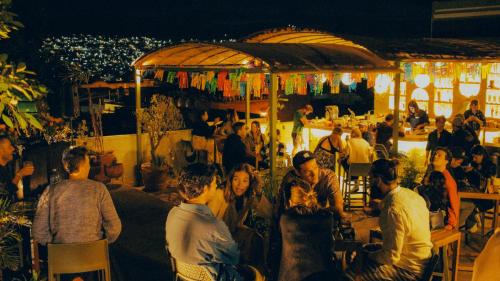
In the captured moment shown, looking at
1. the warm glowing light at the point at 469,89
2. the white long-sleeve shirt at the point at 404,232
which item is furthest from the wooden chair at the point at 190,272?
the warm glowing light at the point at 469,89

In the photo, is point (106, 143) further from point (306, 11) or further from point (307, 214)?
point (306, 11)

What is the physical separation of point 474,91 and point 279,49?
25.2ft

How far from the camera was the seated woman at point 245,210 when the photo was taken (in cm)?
508

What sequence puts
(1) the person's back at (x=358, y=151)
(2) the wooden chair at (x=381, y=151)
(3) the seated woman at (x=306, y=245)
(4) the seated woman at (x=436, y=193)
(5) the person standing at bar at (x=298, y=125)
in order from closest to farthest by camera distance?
(3) the seated woman at (x=306, y=245), (4) the seated woman at (x=436, y=193), (1) the person's back at (x=358, y=151), (2) the wooden chair at (x=381, y=151), (5) the person standing at bar at (x=298, y=125)

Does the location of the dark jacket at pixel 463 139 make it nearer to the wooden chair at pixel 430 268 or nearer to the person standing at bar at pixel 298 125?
the person standing at bar at pixel 298 125

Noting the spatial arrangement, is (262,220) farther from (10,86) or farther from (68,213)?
(10,86)

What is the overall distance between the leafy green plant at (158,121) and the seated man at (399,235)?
6.87 meters

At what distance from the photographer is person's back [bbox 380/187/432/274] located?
13.9 feet

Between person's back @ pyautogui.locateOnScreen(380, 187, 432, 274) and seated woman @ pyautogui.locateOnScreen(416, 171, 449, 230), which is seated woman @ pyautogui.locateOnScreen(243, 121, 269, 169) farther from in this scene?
person's back @ pyautogui.locateOnScreen(380, 187, 432, 274)

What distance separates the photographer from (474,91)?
14203 millimetres

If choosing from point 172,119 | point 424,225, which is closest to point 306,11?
point 172,119

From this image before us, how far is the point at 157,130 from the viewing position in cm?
1089

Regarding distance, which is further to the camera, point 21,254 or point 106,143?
point 106,143

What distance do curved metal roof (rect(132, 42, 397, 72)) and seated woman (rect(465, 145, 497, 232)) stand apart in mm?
2351
